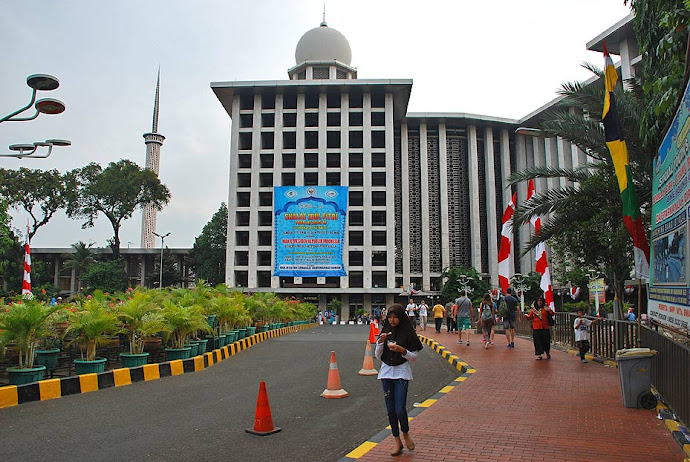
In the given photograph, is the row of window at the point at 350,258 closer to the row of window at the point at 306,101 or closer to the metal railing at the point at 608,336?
the row of window at the point at 306,101

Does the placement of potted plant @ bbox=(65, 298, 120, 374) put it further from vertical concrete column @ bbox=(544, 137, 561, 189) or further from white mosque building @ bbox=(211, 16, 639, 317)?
vertical concrete column @ bbox=(544, 137, 561, 189)

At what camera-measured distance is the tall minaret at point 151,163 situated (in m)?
112

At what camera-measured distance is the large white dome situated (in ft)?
203

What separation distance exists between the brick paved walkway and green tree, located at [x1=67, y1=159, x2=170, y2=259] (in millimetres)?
52805

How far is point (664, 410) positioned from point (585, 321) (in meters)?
5.11

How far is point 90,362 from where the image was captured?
32.1ft

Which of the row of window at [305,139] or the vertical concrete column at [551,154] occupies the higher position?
the row of window at [305,139]

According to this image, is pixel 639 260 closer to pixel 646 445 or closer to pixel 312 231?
pixel 646 445

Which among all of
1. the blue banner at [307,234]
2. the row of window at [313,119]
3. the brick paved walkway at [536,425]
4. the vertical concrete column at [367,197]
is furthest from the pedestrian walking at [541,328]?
the row of window at [313,119]

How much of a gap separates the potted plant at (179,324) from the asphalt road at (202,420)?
114cm

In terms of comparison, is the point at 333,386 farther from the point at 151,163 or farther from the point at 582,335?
the point at 151,163

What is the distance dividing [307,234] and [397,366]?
45.9 m

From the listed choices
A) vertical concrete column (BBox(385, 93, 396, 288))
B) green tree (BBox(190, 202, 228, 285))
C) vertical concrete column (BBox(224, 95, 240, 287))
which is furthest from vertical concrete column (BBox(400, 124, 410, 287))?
green tree (BBox(190, 202, 228, 285))

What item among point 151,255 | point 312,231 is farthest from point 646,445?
point 151,255
